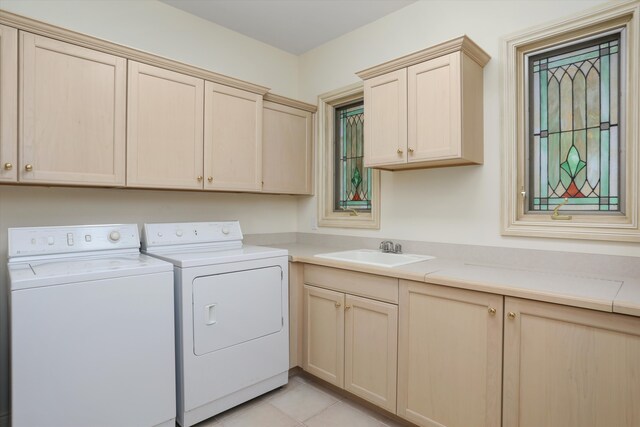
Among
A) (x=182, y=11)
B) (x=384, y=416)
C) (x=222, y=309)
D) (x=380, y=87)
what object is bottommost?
(x=384, y=416)

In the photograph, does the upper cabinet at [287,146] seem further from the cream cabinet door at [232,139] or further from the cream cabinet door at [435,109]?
the cream cabinet door at [435,109]

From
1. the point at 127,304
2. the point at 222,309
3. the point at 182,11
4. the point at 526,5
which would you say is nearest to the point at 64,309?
the point at 127,304

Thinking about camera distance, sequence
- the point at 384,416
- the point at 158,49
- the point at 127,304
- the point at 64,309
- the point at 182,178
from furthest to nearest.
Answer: the point at 158,49 < the point at 182,178 < the point at 384,416 < the point at 127,304 < the point at 64,309

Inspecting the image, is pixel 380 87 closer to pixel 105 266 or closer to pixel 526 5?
pixel 526 5

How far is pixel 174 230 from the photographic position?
2365 mm

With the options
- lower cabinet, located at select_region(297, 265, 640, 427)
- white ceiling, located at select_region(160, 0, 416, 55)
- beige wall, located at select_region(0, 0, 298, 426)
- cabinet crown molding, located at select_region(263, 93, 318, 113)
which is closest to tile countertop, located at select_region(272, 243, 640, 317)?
lower cabinet, located at select_region(297, 265, 640, 427)

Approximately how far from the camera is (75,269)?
Result: 1640 millimetres

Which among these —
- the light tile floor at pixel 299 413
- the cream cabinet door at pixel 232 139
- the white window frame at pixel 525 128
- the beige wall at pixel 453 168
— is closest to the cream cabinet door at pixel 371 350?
the light tile floor at pixel 299 413

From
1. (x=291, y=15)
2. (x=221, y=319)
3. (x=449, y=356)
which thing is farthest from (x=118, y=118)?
(x=449, y=356)

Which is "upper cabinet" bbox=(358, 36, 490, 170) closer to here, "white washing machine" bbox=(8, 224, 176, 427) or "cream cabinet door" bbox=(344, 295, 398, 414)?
"cream cabinet door" bbox=(344, 295, 398, 414)

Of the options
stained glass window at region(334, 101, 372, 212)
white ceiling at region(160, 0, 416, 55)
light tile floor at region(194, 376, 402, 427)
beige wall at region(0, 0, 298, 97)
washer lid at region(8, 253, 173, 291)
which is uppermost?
white ceiling at region(160, 0, 416, 55)

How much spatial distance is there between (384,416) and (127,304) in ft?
4.99

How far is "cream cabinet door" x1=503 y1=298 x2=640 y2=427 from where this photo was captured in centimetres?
127

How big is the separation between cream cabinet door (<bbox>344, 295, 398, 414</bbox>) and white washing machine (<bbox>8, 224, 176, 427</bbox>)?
99 cm
